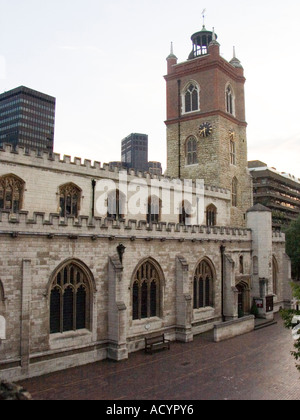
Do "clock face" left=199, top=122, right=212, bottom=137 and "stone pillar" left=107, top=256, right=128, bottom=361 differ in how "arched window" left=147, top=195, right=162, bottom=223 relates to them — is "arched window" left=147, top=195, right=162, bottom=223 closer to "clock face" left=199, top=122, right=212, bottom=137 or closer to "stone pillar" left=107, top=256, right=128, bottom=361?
"stone pillar" left=107, top=256, right=128, bottom=361

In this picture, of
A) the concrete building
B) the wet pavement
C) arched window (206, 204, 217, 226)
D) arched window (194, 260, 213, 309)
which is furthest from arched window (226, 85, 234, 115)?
the concrete building

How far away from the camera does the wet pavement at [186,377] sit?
1573cm

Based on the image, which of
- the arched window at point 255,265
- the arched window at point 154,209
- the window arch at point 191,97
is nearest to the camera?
the arched window at point 154,209

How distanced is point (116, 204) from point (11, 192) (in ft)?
25.7

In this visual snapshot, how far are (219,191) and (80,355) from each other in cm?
2235

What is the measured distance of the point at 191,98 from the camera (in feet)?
134

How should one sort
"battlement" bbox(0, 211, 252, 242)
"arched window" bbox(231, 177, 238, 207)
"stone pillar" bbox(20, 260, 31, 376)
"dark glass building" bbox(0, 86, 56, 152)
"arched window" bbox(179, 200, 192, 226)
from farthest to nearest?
1. "dark glass building" bbox(0, 86, 56, 152)
2. "arched window" bbox(231, 177, 238, 207)
3. "arched window" bbox(179, 200, 192, 226)
4. "battlement" bbox(0, 211, 252, 242)
5. "stone pillar" bbox(20, 260, 31, 376)

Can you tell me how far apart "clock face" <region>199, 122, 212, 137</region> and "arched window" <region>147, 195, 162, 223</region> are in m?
11.2

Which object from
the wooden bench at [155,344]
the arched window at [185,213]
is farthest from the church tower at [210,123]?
the wooden bench at [155,344]

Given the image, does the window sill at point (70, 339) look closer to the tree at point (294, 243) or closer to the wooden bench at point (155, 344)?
the wooden bench at point (155, 344)

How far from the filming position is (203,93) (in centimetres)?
3984

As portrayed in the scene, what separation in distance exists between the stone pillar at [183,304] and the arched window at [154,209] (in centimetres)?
628

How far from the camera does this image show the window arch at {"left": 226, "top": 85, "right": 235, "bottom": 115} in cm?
4141

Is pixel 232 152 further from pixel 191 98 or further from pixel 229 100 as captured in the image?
pixel 191 98
